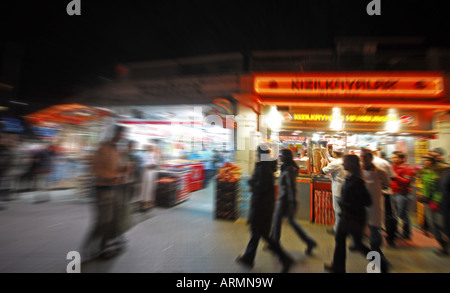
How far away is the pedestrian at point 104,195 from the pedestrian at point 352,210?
3.43 meters

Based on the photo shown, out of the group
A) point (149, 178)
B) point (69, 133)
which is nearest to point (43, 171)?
point (69, 133)

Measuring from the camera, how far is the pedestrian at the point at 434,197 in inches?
138

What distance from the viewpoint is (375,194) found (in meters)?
3.30

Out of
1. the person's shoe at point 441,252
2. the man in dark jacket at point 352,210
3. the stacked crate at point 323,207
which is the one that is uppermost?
the man in dark jacket at point 352,210

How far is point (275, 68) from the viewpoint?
7.18 meters

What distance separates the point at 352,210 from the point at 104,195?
363 cm

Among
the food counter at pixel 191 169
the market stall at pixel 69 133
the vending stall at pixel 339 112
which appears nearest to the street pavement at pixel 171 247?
the vending stall at pixel 339 112

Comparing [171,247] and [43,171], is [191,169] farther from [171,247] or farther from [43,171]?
[43,171]

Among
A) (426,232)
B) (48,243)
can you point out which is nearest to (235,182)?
(48,243)

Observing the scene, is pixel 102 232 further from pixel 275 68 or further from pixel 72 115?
pixel 72 115

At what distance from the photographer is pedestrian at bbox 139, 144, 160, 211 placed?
5445mm

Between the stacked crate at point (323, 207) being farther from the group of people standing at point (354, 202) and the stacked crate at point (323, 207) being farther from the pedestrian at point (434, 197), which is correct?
the pedestrian at point (434, 197)

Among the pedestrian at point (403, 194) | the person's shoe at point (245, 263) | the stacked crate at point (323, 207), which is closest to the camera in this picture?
the person's shoe at point (245, 263)
